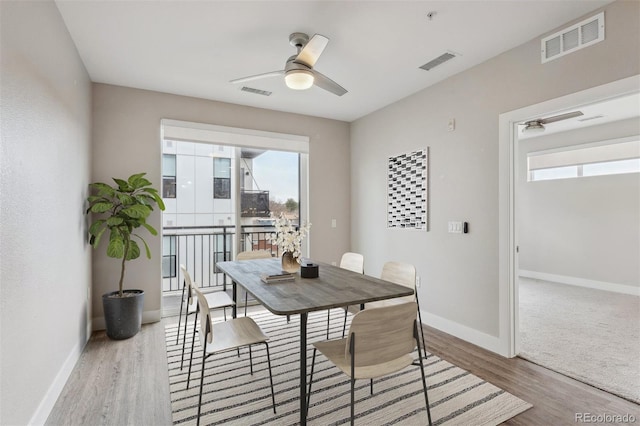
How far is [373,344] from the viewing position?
163 centimetres

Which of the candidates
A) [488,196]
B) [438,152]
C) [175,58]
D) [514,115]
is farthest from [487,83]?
[175,58]

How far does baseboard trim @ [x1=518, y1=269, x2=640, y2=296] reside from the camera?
489 cm

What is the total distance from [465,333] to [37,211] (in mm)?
3572

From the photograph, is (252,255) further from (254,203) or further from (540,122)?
(540,122)

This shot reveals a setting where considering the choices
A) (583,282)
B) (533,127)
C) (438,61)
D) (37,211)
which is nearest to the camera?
(37,211)

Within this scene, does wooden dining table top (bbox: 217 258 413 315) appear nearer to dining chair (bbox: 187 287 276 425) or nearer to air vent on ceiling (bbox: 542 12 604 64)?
dining chair (bbox: 187 287 276 425)

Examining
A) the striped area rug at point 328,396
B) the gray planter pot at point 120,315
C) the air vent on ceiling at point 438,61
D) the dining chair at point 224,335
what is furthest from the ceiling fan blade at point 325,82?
the gray planter pot at point 120,315

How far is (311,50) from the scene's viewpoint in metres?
2.29

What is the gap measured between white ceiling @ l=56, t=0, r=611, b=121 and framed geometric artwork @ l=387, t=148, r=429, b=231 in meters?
0.86

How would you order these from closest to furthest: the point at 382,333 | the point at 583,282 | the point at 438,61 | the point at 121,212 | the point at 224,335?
the point at 382,333
the point at 224,335
the point at 438,61
the point at 121,212
the point at 583,282

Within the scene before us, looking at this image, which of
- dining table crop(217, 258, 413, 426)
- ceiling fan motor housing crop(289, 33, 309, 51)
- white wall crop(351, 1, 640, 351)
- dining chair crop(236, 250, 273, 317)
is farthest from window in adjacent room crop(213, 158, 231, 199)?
ceiling fan motor housing crop(289, 33, 309, 51)

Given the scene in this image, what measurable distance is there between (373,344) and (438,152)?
101 inches

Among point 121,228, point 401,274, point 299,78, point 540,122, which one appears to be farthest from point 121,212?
point 540,122

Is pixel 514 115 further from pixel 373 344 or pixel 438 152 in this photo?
pixel 373 344
